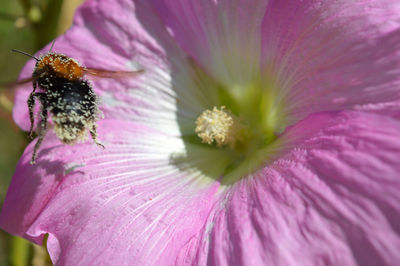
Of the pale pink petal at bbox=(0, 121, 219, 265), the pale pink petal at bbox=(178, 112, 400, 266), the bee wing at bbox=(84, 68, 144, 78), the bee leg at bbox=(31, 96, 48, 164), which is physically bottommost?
the pale pink petal at bbox=(178, 112, 400, 266)

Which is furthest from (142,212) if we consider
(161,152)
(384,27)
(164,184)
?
(384,27)

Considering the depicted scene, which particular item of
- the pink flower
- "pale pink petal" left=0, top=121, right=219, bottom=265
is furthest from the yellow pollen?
"pale pink petal" left=0, top=121, right=219, bottom=265

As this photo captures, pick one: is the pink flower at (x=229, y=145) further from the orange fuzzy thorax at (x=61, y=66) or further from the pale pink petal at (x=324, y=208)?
the orange fuzzy thorax at (x=61, y=66)

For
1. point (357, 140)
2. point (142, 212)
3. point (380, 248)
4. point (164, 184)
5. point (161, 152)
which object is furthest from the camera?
point (161, 152)

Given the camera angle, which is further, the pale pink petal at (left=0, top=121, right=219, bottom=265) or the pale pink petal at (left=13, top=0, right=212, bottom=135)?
the pale pink petal at (left=13, top=0, right=212, bottom=135)

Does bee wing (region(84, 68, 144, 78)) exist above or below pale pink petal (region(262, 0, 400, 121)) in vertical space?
above

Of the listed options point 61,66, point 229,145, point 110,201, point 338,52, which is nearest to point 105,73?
point 61,66

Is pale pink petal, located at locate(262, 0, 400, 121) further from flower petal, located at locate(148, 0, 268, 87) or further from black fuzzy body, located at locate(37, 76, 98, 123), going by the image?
black fuzzy body, located at locate(37, 76, 98, 123)

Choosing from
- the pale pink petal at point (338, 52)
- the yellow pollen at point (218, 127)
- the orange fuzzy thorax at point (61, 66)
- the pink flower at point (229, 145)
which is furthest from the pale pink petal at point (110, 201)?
the pale pink petal at point (338, 52)

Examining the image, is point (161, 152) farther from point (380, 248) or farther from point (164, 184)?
point (380, 248)
